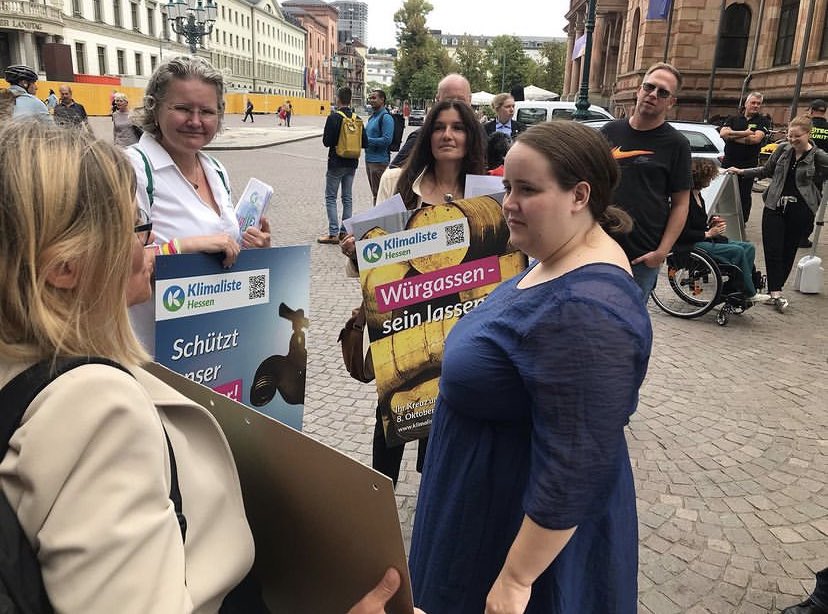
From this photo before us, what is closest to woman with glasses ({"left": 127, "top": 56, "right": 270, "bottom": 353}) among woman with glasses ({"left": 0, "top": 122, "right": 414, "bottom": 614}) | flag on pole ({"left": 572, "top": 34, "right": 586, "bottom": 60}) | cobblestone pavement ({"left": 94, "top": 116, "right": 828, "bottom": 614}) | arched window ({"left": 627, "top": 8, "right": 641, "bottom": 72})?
woman with glasses ({"left": 0, "top": 122, "right": 414, "bottom": 614})

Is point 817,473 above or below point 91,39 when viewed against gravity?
below

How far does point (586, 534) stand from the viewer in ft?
5.09

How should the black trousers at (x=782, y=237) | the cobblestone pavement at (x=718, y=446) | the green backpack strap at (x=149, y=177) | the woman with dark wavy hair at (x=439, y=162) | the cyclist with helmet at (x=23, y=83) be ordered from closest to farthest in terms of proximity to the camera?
the green backpack strap at (x=149, y=177), the cobblestone pavement at (x=718, y=446), the woman with dark wavy hair at (x=439, y=162), the black trousers at (x=782, y=237), the cyclist with helmet at (x=23, y=83)

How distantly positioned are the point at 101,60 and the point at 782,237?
63434 millimetres

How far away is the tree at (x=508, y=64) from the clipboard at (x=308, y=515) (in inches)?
2528

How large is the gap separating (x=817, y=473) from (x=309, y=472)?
3751mm

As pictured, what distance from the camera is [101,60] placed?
5709cm

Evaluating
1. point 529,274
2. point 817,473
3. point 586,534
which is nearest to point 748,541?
point 817,473

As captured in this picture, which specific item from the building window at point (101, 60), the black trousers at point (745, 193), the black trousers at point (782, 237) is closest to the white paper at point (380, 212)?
the black trousers at point (782, 237)

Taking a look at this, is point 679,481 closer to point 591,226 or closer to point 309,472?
point 591,226

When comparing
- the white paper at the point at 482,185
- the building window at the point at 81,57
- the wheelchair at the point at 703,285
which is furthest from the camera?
the building window at the point at 81,57

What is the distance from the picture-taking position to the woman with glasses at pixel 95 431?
81 cm

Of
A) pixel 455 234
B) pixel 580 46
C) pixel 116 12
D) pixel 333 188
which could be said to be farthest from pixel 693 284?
pixel 116 12

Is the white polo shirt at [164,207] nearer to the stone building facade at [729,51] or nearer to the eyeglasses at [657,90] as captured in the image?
the eyeglasses at [657,90]
